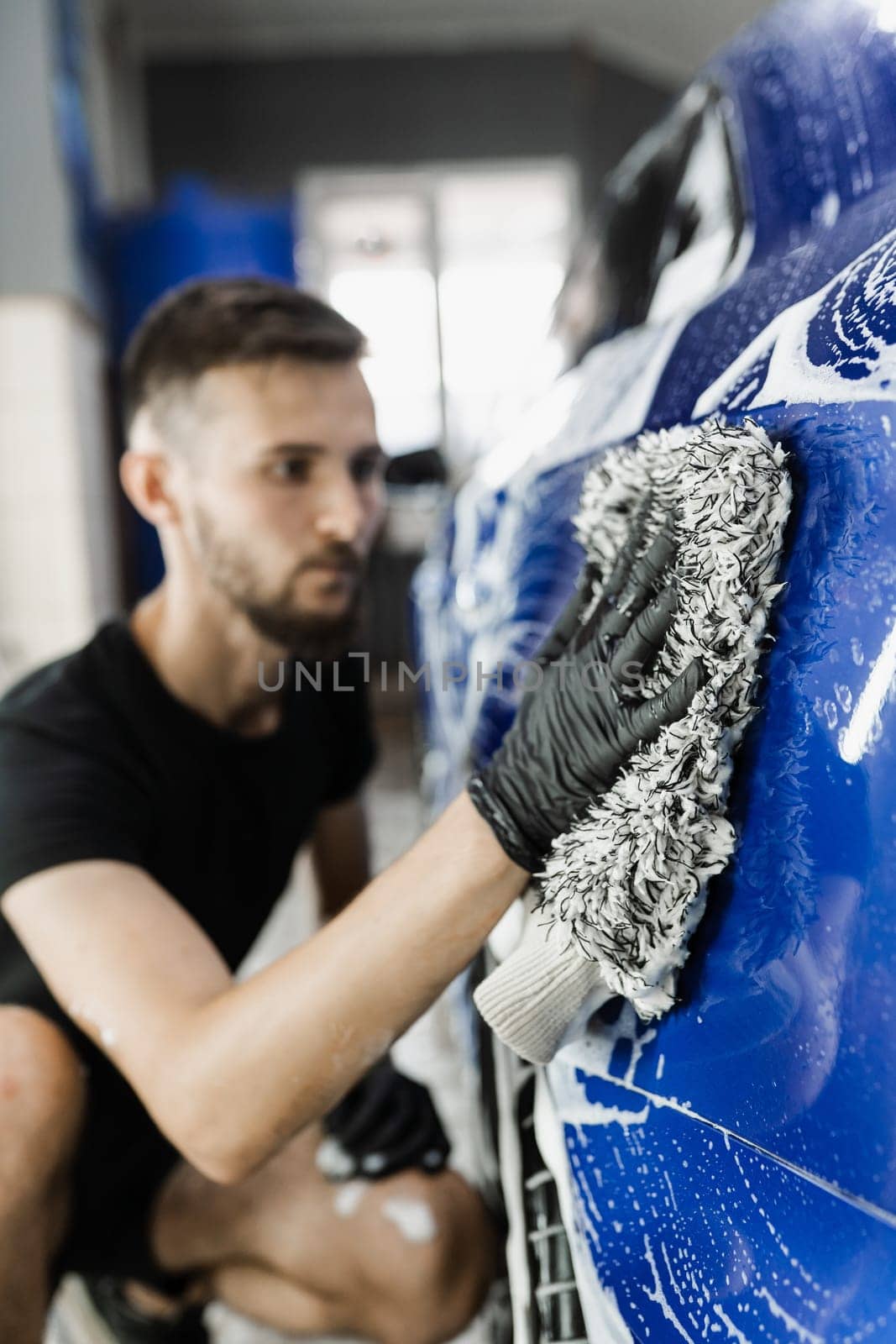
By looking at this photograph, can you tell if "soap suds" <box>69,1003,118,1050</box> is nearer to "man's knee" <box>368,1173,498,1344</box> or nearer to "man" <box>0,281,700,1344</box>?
"man" <box>0,281,700,1344</box>

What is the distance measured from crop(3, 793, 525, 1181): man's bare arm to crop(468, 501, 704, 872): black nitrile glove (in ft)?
0.08

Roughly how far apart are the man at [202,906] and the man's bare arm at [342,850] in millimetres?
140

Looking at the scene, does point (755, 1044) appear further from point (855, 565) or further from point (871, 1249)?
A: point (855, 565)

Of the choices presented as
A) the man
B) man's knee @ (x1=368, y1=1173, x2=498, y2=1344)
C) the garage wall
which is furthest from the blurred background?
man's knee @ (x1=368, y1=1173, x2=498, y2=1344)

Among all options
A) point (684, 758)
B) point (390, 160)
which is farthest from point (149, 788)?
point (390, 160)

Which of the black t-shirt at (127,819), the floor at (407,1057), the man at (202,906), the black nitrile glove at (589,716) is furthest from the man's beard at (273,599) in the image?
the black nitrile glove at (589,716)

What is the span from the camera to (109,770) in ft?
3.06

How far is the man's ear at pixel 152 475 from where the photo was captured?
44.9 inches

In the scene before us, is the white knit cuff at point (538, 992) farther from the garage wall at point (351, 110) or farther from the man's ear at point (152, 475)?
the garage wall at point (351, 110)

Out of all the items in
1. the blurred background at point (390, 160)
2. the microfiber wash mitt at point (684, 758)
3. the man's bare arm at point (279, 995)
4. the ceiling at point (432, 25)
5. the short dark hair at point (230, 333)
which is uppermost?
the ceiling at point (432, 25)

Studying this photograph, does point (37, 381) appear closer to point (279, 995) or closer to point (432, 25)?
point (432, 25)

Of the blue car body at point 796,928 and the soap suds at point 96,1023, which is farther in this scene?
the soap suds at point 96,1023

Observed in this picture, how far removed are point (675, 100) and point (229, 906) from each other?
1020 mm

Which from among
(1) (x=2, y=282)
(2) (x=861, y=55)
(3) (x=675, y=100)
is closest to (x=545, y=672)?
(2) (x=861, y=55)
